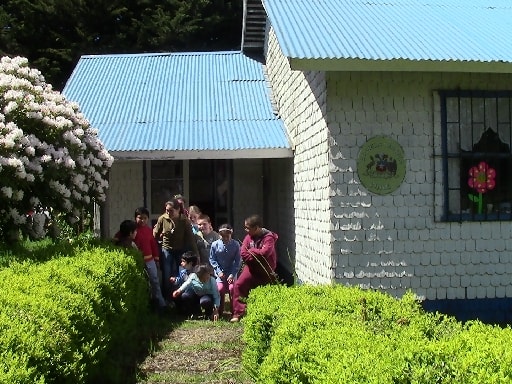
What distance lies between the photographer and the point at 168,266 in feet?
33.6

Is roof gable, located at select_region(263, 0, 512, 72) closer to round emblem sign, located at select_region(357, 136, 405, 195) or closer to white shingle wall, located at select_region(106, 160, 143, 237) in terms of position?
round emblem sign, located at select_region(357, 136, 405, 195)

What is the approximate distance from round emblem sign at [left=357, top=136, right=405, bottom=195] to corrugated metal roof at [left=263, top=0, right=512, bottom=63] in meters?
1.07

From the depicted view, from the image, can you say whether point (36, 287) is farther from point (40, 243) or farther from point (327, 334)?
point (40, 243)

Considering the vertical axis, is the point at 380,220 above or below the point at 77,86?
below

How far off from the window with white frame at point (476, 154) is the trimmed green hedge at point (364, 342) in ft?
10.7

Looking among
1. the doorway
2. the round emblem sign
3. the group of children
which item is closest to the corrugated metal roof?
the round emblem sign

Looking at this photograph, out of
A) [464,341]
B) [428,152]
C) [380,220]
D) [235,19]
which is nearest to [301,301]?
[464,341]

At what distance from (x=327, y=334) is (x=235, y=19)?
23.7m

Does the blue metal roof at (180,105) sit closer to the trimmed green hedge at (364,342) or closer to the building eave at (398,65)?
the building eave at (398,65)

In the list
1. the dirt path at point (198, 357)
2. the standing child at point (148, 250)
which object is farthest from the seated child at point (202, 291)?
the dirt path at point (198, 357)

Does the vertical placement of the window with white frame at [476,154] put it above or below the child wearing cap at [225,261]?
above

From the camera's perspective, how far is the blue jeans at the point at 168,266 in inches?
401

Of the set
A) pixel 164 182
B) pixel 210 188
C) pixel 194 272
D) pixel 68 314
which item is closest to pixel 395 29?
pixel 194 272

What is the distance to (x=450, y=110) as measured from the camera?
808cm
